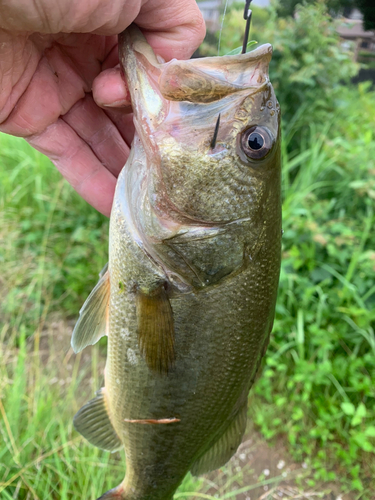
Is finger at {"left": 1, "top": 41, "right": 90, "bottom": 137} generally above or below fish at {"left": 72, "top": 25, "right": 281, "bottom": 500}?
above

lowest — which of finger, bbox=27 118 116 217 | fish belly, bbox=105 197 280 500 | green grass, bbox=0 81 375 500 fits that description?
green grass, bbox=0 81 375 500

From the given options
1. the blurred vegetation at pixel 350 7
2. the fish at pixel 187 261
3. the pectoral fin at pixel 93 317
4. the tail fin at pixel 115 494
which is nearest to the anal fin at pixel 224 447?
the fish at pixel 187 261

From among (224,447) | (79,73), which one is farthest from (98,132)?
(224,447)

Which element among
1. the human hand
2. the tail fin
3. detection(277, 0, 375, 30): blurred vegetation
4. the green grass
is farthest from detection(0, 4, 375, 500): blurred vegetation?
the human hand

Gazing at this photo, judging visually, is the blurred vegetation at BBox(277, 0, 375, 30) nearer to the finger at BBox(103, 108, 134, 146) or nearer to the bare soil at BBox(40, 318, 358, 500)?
the finger at BBox(103, 108, 134, 146)

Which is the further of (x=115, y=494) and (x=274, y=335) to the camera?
(x=274, y=335)

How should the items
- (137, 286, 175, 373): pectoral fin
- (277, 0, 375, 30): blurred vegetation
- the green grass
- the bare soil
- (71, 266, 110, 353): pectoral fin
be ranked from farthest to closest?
(277, 0, 375, 30): blurred vegetation → the bare soil → the green grass → (71, 266, 110, 353): pectoral fin → (137, 286, 175, 373): pectoral fin

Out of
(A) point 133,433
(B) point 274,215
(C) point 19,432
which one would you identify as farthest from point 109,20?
(C) point 19,432

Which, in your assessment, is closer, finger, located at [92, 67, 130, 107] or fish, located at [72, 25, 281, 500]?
fish, located at [72, 25, 281, 500]

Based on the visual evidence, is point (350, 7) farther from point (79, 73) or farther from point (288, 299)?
point (79, 73)
